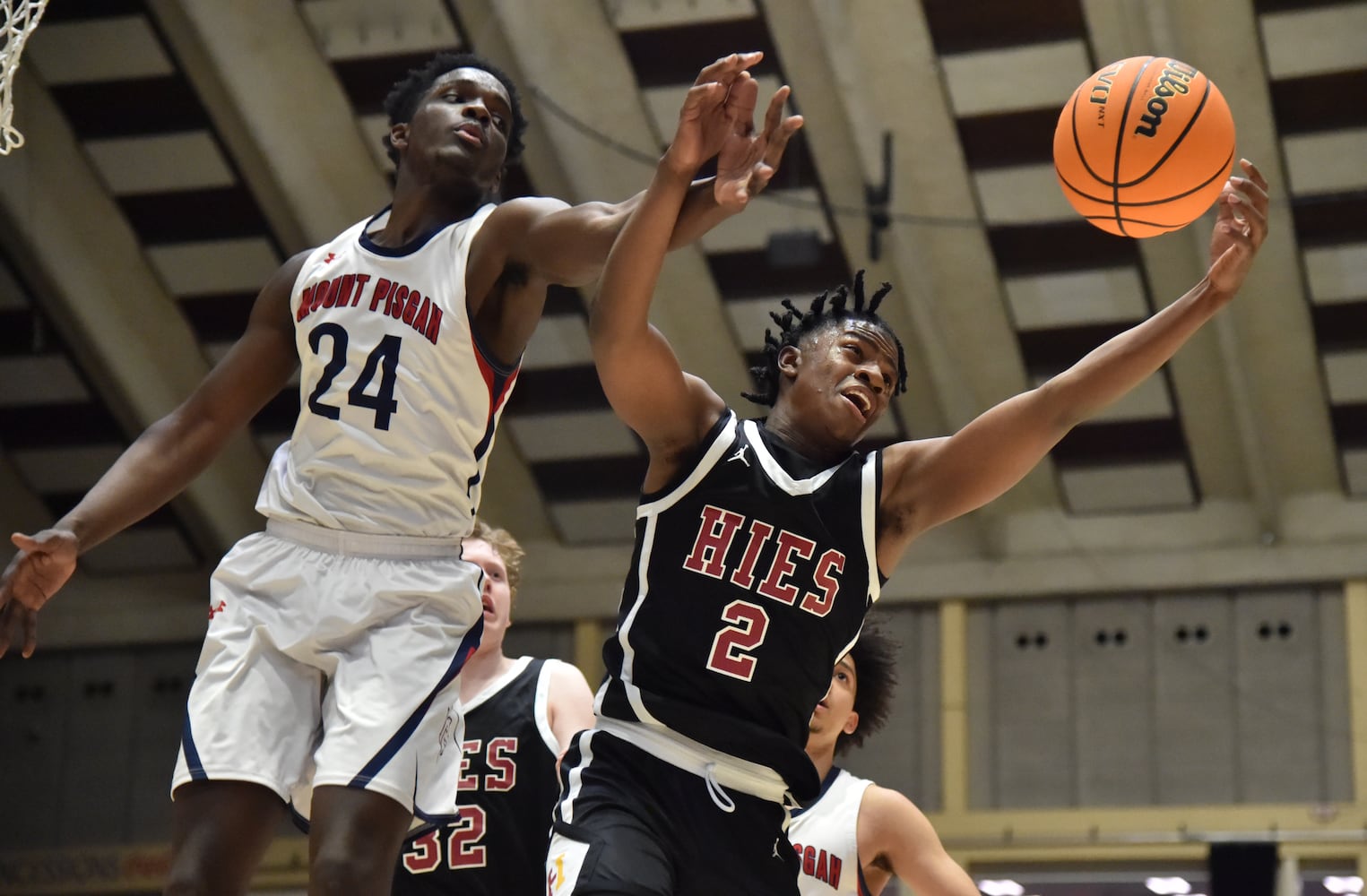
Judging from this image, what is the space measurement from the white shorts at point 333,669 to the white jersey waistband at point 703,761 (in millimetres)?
430

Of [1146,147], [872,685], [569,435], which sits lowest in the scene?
[872,685]

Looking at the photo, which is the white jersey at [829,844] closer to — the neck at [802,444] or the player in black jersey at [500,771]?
the player in black jersey at [500,771]

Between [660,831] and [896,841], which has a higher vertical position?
[896,841]

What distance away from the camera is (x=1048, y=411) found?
4039mm

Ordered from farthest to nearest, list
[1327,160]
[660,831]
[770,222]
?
[770,222] < [1327,160] < [660,831]

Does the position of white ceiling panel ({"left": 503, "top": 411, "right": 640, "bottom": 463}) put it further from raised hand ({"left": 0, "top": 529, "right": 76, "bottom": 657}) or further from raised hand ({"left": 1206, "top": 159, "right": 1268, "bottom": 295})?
raised hand ({"left": 0, "top": 529, "right": 76, "bottom": 657})

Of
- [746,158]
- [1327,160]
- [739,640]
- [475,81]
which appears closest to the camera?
[746,158]

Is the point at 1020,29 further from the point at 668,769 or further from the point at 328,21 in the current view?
the point at 668,769

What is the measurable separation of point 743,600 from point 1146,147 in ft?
5.97

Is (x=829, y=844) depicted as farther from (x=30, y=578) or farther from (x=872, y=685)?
(x=30, y=578)

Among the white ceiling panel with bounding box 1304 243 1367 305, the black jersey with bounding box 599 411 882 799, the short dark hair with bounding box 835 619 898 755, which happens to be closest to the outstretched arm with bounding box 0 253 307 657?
the black jersey with bounding box 599 411 882 799

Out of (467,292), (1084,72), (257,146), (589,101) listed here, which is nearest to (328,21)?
(257,146)

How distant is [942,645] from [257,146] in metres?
5.78

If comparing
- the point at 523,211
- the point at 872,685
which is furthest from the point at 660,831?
the point at 872,685
